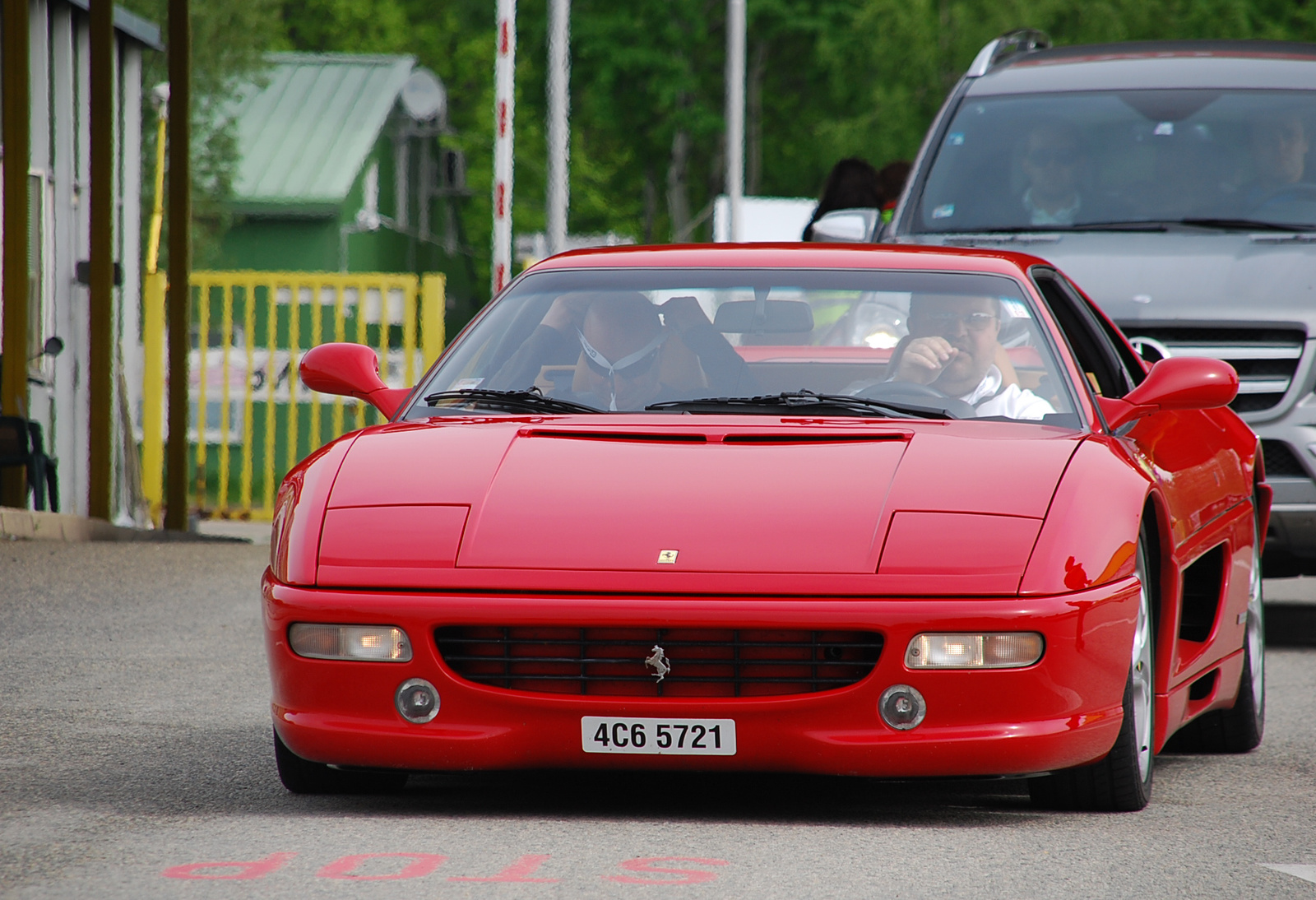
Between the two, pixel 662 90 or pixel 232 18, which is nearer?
pixel 232 18

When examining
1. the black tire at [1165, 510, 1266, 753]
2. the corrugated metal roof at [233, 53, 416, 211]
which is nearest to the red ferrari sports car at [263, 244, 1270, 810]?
the black tire at [1165, 510, 1266, 753]

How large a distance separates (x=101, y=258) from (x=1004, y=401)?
10236 mm

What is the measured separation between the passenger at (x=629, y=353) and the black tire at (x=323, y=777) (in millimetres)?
1101

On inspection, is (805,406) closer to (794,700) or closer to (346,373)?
(794,700)

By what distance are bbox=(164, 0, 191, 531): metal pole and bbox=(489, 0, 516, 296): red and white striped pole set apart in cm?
219

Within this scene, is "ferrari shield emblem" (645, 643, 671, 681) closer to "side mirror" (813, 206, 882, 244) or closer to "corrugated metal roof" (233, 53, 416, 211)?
"side mirror" (813, 206, 882, 244)

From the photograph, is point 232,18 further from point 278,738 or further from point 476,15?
point 278,738

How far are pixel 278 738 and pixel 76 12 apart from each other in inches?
505

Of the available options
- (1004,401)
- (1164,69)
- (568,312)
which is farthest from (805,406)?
(1164,69)

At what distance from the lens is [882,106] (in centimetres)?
4975

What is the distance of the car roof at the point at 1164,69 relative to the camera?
10250 millimetres

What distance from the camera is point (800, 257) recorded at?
6.20 m

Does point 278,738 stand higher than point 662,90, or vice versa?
point 662,90

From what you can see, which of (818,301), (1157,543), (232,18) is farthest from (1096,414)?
(232,18)
